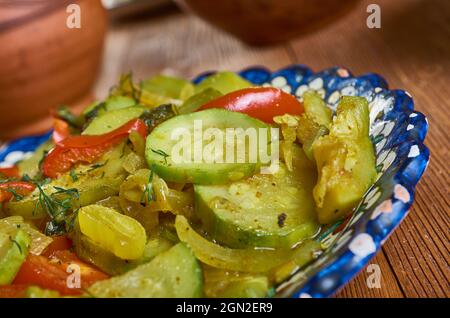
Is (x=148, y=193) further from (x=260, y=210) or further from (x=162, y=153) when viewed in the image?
(x=260, y=210)

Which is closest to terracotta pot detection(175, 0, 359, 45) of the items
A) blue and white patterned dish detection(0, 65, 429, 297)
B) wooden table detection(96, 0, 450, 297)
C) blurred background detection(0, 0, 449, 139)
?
blurred background detection(0, 0, 449, 139)

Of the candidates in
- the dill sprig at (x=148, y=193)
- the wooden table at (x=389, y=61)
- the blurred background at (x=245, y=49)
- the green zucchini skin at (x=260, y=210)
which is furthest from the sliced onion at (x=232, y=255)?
the blurred background at (x=245, y=49)

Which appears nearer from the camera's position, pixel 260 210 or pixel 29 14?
pixel 260 210

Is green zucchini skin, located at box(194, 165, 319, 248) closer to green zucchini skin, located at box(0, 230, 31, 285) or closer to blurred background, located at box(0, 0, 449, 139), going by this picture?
green zucchini skin, located at box(0, 230, 31, 285)

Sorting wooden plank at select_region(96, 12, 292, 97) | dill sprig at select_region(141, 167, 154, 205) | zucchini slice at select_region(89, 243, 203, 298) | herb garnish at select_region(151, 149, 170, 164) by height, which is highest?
herb garnish at select_region(151, 149, 170, 164)

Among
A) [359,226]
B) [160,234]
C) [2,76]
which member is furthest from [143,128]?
[2,76]

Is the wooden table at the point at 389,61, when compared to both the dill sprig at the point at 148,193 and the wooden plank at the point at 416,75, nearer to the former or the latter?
the wooden plank at the point at 416,75

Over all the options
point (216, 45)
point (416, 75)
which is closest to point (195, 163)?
point (416, 75)
